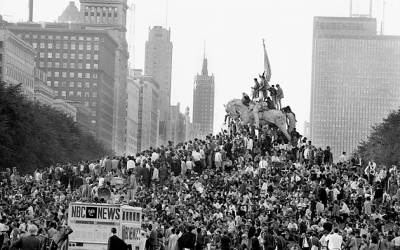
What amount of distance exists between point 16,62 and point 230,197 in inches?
4399

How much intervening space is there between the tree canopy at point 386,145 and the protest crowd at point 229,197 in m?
46.3

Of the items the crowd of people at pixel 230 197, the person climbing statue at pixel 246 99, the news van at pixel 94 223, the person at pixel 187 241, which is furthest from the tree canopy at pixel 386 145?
the news van at pixel 94 223

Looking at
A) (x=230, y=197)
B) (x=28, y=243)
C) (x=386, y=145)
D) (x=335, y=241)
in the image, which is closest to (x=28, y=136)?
(x=386, y=145)

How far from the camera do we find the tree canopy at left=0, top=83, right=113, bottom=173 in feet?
327

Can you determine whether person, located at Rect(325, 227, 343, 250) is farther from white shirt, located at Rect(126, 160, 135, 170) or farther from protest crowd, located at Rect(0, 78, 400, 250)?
white shirt, located at Rect(126, 160, 135, 170)

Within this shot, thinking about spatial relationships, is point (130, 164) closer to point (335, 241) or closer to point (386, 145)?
point (335, 241)

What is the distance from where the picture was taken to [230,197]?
204 feet

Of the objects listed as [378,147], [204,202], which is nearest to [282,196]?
[204,202]

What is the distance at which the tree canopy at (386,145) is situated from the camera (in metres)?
127

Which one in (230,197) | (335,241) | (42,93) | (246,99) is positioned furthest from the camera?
(42,93)

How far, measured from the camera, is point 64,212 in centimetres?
5462

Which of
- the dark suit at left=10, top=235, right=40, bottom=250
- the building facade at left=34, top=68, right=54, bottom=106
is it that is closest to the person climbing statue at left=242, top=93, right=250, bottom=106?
the dark suit at left=10, top=235, right=40, bottom=250

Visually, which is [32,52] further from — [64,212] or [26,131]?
[64,212]

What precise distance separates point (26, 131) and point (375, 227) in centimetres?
5734
